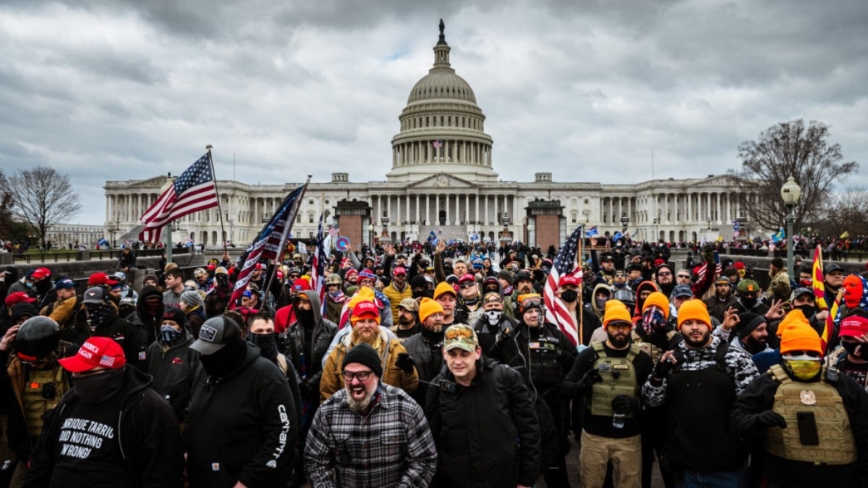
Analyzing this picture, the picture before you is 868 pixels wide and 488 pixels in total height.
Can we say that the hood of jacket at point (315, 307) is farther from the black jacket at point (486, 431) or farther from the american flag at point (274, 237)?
the black jacket at point (486, 431)

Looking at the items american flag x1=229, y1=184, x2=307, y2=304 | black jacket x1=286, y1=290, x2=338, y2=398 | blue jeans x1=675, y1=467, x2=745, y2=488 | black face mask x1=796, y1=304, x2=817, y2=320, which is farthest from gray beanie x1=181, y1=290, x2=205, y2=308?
black face mask x1=796, y1=304, x2=817, y2=320

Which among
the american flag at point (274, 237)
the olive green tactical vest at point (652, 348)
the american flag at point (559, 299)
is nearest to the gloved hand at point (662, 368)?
the olive green tactical vest at point (652, 348)

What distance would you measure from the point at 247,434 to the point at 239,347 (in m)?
0.57

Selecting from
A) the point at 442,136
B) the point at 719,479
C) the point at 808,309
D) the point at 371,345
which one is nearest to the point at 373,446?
the point at 371,345

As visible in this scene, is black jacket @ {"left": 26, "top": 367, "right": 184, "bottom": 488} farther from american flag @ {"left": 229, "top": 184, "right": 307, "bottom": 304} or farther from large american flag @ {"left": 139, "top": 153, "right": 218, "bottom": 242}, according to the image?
large american flag @ {"left": 139, "top": 153, "right": 218, "bottom": 242}

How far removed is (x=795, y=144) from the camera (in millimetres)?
45312

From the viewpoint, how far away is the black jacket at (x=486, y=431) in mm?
4461

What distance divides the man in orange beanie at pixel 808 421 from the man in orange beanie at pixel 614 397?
3.15 feet

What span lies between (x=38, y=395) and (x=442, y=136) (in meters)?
110

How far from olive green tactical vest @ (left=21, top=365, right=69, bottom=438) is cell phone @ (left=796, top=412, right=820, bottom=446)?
5.74 m

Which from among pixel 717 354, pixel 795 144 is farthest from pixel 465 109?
pixel 717 354

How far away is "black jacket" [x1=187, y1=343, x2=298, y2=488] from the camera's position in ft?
13.7

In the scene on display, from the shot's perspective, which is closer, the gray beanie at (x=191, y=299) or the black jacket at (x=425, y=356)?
the black jacket at (x=425, y=356)

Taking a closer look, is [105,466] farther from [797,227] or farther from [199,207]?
[797,227]
